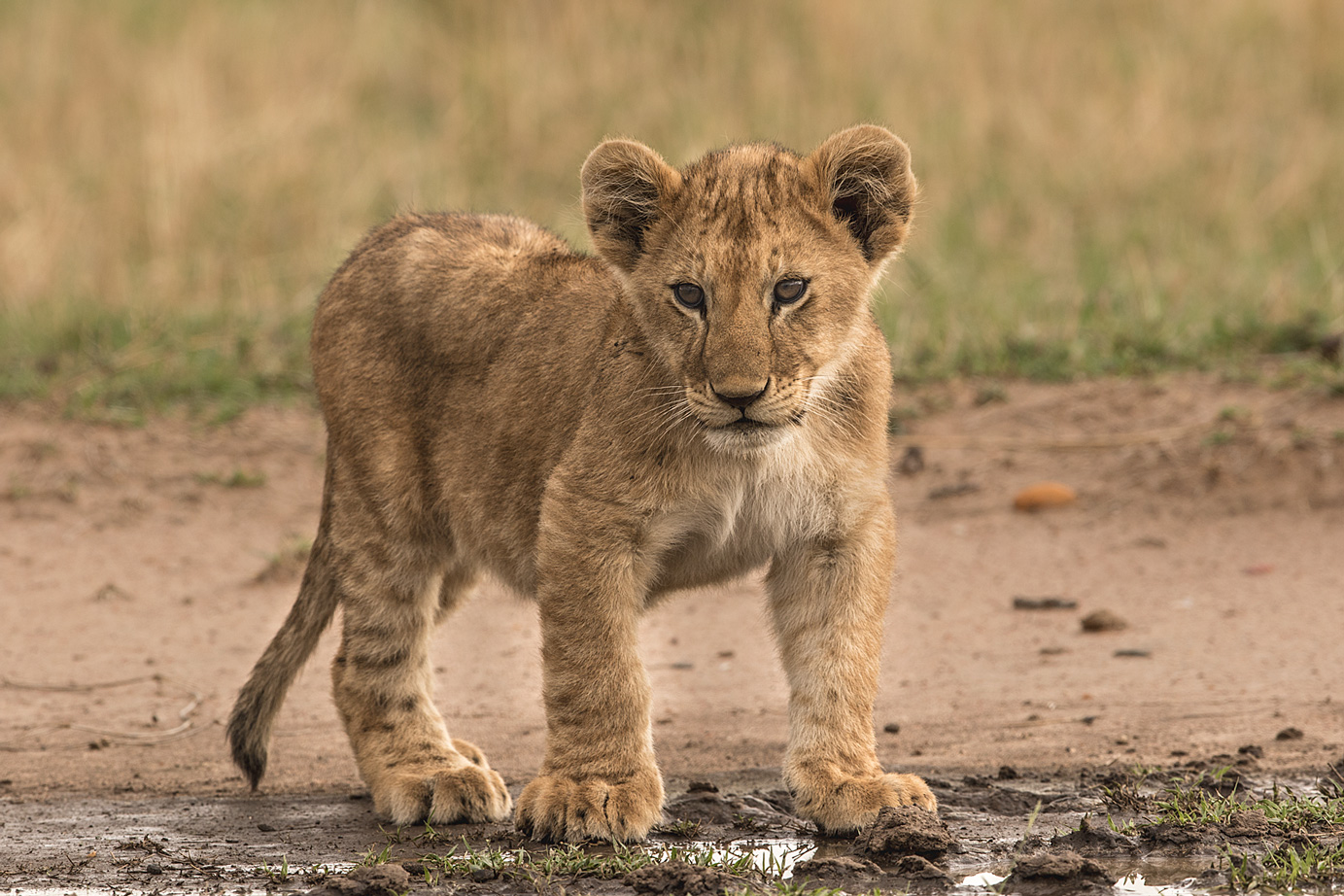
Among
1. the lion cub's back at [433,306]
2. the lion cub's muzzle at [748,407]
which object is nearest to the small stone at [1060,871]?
the lion cub's muzzle at [748,407]

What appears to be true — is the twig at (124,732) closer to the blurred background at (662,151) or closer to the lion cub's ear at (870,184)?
the blurred background at (662,151)

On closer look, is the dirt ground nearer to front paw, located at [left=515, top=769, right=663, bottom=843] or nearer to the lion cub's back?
front paw, located at [left=515, top=769, right=663, bottom=843]

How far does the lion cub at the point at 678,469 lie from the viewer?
13.7ft

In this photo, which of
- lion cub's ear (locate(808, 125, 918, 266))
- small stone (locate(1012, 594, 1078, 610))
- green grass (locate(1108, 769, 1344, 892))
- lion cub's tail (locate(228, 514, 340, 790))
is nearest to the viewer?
green grass (locate(1108, 769, 1344, 892))

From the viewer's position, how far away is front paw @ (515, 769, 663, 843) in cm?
418

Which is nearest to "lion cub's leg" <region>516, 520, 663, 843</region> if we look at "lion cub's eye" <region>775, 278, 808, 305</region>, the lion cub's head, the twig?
the lion cub's head

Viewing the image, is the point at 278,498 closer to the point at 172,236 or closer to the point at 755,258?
the point at 172,236

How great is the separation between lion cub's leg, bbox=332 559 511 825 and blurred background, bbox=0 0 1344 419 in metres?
3.66

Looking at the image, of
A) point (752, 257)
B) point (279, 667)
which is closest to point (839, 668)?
point (752, 257)

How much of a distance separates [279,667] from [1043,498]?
3.55m

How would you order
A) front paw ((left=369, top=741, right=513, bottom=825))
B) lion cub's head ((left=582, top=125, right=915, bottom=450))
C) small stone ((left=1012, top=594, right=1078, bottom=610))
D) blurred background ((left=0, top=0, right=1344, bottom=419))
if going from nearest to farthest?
lion cub's head ((left=582, top=125, right=915, bottom=450)), front paw ((left=369, top=741, right=513, bottom=825)), small stone ((left=1012, top=594, right=1078, bottom=610)), blurred background ((left=0, top=0, right=1344, bottom=419))

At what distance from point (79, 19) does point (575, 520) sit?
10417 mm

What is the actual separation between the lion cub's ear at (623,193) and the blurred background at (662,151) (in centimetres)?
425

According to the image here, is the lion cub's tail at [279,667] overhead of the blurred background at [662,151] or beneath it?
beneath
